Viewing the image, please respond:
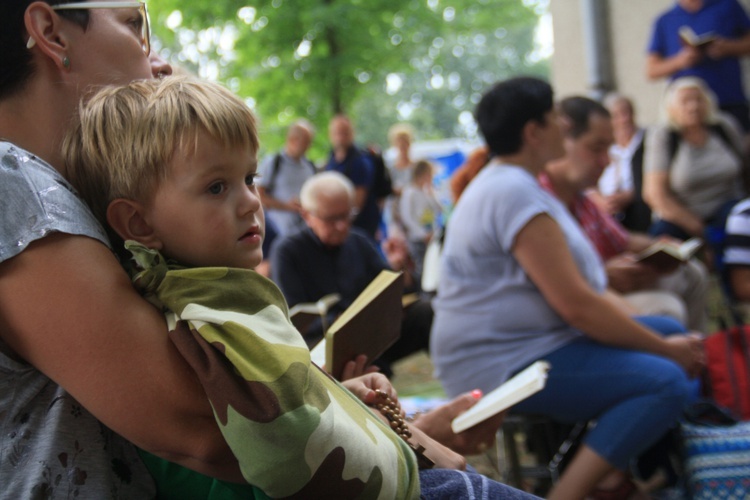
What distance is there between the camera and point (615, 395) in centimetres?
293

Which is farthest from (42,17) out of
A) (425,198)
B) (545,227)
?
(425,198)

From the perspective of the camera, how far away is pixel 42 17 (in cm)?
142

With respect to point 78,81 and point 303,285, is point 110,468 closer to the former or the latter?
point 78,81

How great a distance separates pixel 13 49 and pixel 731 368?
296 centimetres

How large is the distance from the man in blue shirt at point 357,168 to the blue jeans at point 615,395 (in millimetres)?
5566

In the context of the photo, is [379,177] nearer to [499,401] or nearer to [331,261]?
[331,261]

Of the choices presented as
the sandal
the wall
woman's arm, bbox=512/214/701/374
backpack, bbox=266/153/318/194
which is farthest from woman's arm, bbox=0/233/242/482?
the wall

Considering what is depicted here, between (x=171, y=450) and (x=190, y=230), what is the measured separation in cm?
33

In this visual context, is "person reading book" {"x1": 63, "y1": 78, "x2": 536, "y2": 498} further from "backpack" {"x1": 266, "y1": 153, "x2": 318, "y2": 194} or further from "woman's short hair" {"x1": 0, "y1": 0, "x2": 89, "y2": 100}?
"backpack" {"x1": 266, "y1": 153, "x2": 318, "y2": 194}

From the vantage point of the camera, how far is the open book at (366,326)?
5.77 ft

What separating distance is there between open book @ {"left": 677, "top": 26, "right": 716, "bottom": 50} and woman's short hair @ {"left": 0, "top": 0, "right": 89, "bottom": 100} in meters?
5.42

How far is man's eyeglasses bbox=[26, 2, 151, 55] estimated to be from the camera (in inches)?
56.9

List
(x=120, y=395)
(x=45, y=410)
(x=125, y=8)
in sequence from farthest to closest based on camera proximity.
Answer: (x=125, y=8) < (x=45, y=410) < (x=120, y=395)

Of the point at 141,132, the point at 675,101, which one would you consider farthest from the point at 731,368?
the point at 141,132
